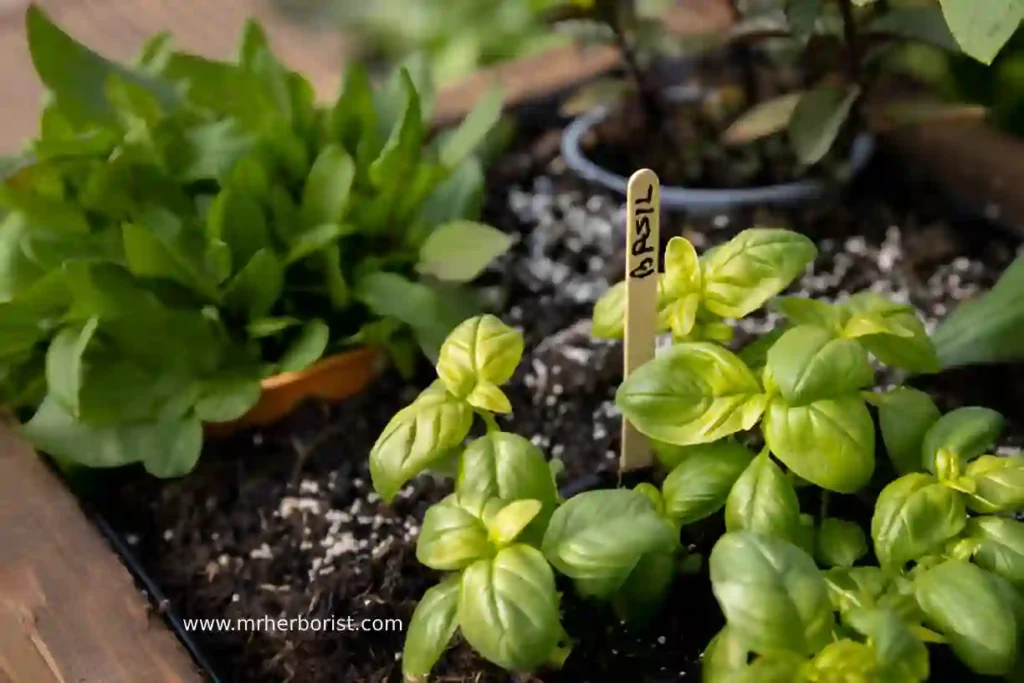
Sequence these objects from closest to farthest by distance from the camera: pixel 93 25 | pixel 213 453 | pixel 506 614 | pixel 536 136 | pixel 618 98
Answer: pixel 506 614, pixel 213 453, pixel 618 98, pixel 536 136, pixel 93 25

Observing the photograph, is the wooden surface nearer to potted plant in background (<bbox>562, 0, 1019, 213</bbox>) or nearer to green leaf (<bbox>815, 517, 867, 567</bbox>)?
green leaf (<bbox>815, 517, 867, 567</bbox>)

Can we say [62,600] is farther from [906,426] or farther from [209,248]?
[906,426]

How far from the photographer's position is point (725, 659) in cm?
50

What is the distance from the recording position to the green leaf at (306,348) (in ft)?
2.69

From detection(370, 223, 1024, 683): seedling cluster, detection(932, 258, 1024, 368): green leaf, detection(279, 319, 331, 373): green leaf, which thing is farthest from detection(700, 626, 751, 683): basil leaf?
detection(279, 319, 331, 373): green leaf

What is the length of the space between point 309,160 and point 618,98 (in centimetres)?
35

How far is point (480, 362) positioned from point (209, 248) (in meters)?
0.33

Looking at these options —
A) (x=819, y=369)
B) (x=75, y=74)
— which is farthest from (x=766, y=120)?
(x=75, y=74)

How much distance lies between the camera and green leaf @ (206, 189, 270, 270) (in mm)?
815

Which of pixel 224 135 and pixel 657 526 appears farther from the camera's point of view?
pixel 224 135

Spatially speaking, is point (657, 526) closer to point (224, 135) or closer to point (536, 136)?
point (224, 135)

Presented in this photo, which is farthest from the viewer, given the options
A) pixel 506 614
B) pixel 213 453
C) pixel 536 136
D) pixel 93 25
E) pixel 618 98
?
pixel 93 25

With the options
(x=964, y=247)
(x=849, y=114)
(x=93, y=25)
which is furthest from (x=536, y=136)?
(x=93, y=25)

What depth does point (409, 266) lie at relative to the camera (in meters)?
0.91
